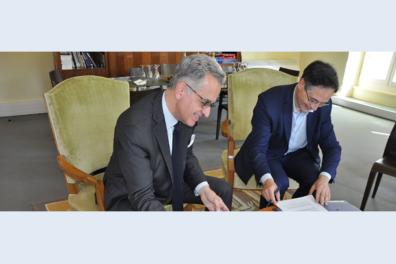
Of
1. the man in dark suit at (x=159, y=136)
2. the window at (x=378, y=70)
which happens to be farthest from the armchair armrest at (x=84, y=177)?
the window at (x=378, y=70)

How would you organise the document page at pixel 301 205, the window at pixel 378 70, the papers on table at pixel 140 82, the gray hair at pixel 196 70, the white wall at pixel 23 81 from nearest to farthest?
the gray hair at pixel 196 70, the document page at pixel 301 205, the papers on table at pixel 140 82, the white wall at pixel 23 81, the window at pixel 378 70

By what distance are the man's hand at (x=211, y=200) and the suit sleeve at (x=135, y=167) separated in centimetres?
24

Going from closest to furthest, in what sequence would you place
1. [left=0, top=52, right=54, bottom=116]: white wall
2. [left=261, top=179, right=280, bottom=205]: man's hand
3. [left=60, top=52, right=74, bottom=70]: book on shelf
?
[left=261, top=179, right=280, bottom=205]: man's hand
[left=60, top=52, right=74, bottom=70]: book on shelf
[left=0, top=52, right=54, bottom=116]: white wall

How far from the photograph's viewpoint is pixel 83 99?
1.70 metres

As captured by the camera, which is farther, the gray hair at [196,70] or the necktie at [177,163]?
the necktie at [177,163]

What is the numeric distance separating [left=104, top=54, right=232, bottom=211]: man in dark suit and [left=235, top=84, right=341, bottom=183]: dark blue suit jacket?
430 mm

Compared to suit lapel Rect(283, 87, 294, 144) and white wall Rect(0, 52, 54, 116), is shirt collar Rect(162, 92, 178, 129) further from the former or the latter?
white wall Rect(0, 52, 54, 116)

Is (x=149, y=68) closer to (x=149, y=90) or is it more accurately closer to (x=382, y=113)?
(x=149, y=90)

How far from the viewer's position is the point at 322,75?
4.90 ft

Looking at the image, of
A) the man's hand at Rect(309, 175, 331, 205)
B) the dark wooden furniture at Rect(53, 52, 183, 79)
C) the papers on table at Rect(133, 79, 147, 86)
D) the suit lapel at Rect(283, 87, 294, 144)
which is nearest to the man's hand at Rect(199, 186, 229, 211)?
the man's hand at Rect(309, 175, 331, 205)

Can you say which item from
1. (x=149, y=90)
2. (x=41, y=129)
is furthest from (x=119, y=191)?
(x=41, y=129)

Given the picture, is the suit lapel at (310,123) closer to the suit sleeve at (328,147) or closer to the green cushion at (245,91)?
the suit sleeve at (328,147)

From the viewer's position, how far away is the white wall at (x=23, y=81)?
13.3ft

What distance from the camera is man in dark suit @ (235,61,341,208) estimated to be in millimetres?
1521
